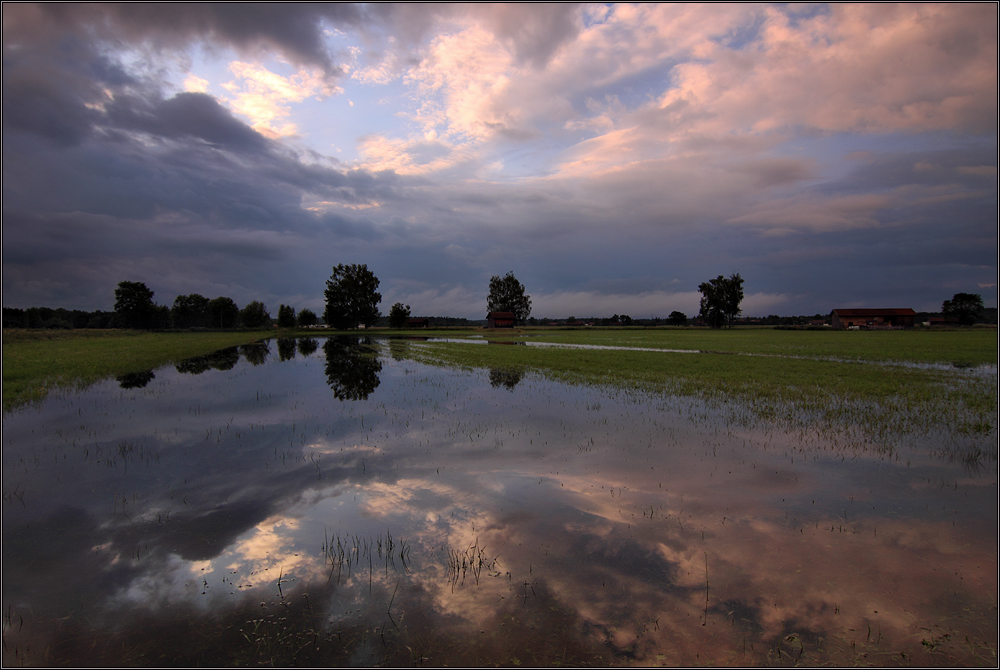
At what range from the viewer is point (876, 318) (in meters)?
136

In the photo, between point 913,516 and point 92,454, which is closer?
point 913,516

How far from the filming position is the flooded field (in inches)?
181

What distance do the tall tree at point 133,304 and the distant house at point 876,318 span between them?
723 ft

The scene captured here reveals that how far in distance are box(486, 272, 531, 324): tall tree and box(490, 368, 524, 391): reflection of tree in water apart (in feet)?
411

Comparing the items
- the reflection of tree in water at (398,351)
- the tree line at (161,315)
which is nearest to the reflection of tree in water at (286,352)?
the reflection of tree in water at (398,351)

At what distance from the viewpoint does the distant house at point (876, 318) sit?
5290 inches

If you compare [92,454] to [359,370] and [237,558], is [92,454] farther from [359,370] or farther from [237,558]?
[359,370]

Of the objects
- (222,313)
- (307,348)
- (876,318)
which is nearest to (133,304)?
(222,313)

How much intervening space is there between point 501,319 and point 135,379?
12471cm

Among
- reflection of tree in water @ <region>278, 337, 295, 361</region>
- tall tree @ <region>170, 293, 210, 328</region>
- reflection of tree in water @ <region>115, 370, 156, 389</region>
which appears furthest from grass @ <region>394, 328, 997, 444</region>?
tall tree @ <region>170, 293, 210, 328</region>

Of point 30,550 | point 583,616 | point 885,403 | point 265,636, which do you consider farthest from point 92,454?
point 885,403

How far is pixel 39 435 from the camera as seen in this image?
12898mm

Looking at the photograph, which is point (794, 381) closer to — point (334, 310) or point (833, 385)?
point (833, 385)

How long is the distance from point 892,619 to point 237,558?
27.4 feet
